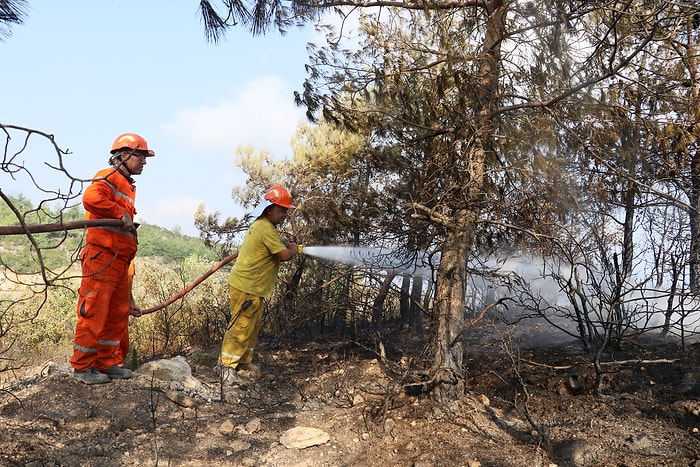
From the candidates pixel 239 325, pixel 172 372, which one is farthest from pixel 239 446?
pixel 239 325

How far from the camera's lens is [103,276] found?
476cm

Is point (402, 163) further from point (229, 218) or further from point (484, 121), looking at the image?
point (229, 218)

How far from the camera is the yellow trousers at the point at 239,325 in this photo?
580 cm

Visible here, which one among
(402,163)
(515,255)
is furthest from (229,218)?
(515,255)

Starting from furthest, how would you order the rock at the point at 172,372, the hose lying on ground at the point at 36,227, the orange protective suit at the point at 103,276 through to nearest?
the rock at the point at 172,372, the orange protective suit at the point at 103,276, the hose lying on ground at the point at 36,227

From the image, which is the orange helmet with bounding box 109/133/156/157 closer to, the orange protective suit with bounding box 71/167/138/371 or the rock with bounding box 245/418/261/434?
the orange protective suit with bounding box 71/167/138/371

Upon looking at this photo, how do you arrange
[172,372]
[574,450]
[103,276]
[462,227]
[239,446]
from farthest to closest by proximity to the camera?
[172,372]
[462,227]
[103,276]
[239,446]
[574,450]

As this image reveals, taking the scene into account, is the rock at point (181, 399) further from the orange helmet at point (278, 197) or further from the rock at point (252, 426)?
the orange helmet at point (278, 197)

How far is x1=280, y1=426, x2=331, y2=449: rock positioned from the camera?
4.15m

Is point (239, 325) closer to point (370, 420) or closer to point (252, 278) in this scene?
point (252, 278)

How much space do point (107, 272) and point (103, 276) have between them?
0.06m

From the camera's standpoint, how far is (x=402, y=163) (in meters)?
5.98

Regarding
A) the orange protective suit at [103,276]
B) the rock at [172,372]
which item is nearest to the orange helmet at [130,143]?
the orange protective suit at [103,276]

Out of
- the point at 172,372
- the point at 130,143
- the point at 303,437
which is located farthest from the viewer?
the point at 172,372
